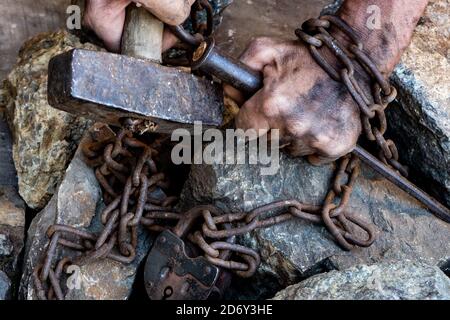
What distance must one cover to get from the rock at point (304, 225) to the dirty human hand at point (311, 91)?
15 cm

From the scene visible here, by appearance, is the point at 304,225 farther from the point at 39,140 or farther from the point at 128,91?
the point at 39,140

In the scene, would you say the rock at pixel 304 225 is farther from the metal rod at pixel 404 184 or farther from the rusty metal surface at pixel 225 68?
the rusty metal surface at pixel 225 68

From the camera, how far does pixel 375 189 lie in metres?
2.59

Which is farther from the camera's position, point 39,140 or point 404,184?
point 39,140

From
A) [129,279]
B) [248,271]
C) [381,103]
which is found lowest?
[129,279]

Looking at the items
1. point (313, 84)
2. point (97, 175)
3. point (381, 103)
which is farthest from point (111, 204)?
point (381, 103)

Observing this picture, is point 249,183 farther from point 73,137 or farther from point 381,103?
point 73,137

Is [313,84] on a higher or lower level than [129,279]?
higher

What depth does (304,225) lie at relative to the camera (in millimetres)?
2426

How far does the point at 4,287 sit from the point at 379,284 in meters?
1.24

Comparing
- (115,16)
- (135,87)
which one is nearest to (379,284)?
(135,87)

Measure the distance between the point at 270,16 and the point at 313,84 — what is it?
4.60 feet

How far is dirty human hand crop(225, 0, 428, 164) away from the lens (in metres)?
2.27
